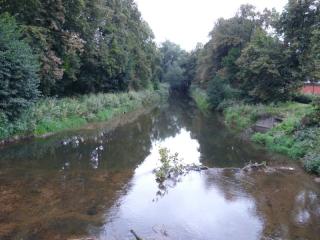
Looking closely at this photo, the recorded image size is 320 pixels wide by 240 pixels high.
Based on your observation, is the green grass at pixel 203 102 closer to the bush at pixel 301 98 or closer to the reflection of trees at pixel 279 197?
the bush at pixel 301 98

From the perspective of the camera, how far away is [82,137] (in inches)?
918

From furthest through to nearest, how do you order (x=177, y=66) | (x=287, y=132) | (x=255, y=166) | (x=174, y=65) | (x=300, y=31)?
(x=174, y=65) → (x=177, y=66) → (x=300, y=31) → (x=287, y=132) → (x=255, y=166)

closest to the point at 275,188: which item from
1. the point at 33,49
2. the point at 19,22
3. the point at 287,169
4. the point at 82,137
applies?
the point at 287,169

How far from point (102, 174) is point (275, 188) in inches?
255

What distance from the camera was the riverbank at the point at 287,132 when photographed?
1690 cm

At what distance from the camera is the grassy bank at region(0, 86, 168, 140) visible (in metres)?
20.7

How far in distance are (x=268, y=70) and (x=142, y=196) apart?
832 inches

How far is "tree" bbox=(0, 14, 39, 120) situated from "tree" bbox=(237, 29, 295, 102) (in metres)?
18.4

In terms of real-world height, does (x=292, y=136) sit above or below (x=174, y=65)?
below

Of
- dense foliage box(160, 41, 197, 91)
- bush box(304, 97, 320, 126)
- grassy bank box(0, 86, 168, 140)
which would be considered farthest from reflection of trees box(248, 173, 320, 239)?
dense foliage box(160, 41, 197, 91)

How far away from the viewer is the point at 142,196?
1235 centimetres

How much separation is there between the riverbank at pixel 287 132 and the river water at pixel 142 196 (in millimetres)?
711

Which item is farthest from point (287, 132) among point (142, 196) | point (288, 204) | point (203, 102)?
point (203, 102)

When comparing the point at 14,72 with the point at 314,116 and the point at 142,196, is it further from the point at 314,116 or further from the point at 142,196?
the point at 314,116
